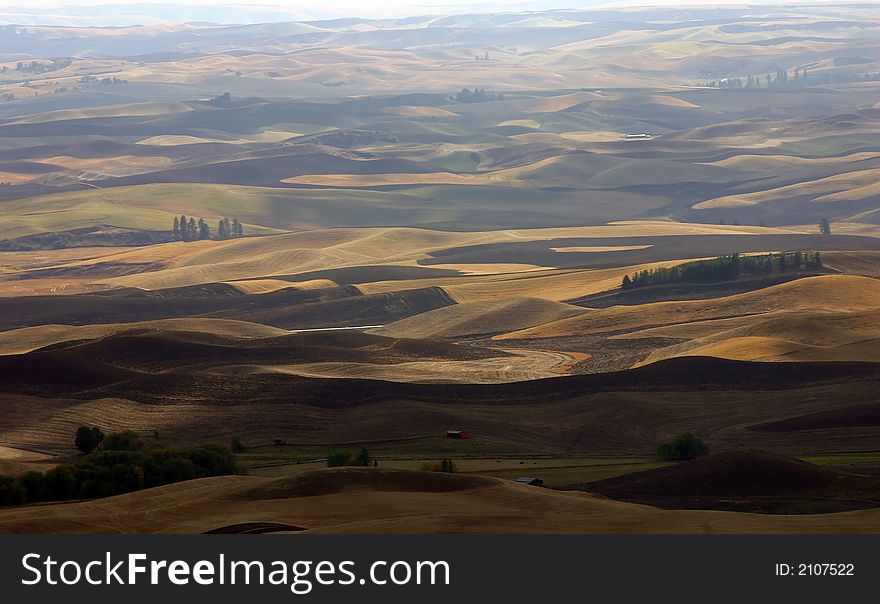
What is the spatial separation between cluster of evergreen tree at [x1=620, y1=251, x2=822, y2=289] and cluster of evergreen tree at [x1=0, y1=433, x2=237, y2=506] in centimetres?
8077

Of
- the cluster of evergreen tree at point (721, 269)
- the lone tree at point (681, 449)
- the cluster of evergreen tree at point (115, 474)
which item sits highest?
the cluster of evergreen tree at point (115, 474)

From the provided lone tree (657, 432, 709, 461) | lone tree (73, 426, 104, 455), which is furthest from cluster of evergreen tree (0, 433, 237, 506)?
lone tree (657, 432, 709, 461)

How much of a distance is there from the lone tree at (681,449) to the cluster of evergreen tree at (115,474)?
20.7m

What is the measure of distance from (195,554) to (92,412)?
45.5 metres

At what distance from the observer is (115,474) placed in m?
58.1

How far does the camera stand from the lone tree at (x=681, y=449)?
6719 centimetres

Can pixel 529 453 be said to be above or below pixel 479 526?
below

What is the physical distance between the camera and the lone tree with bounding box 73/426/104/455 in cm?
7130

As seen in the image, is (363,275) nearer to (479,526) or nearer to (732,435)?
(732,435)

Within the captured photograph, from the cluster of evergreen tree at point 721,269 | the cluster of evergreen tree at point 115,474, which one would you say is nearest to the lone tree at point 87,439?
the cluster of evergreen tree at point 115,474

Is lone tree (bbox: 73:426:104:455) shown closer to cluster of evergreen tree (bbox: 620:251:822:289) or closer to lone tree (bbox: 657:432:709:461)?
lone tree (bbox: 657:432:709:461)

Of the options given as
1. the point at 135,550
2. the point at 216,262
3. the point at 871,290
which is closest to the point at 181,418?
the point at 135,550

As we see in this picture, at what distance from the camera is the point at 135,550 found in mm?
37562

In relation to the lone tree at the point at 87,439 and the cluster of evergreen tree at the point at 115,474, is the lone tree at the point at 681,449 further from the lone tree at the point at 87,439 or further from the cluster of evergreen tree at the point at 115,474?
the lone tree at the point at 87,439
